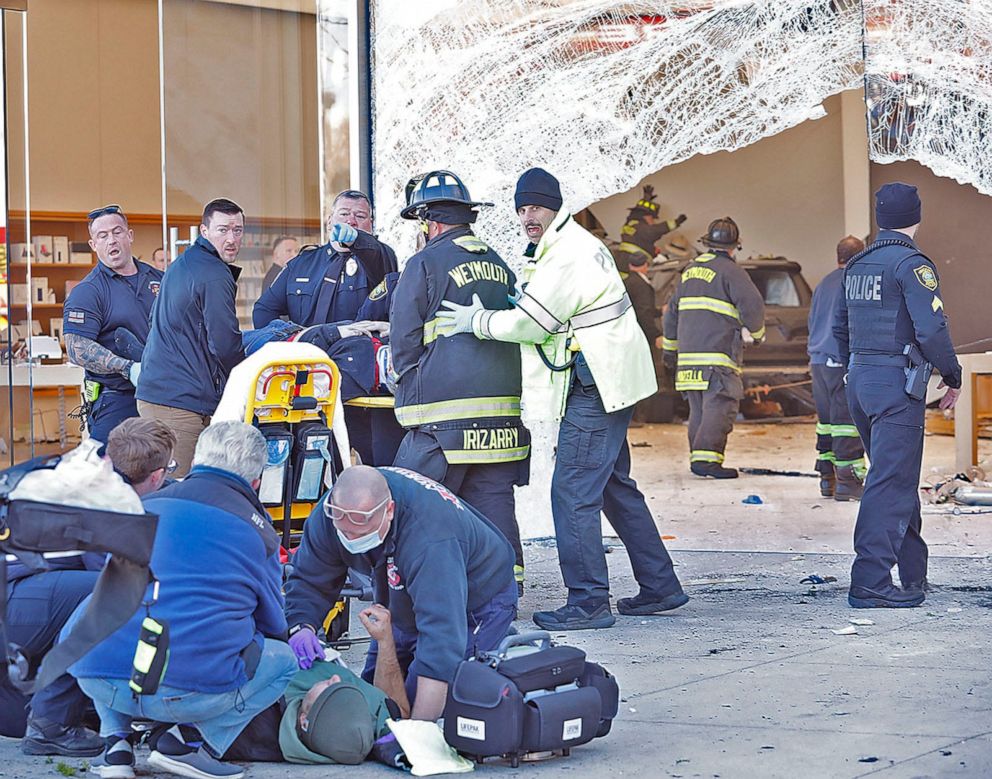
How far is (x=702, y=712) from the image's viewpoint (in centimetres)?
464

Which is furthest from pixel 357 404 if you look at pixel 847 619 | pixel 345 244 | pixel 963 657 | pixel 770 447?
pixel 770 447

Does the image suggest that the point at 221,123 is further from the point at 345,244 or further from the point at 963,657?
the point at 963,657

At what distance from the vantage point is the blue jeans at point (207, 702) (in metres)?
4.00

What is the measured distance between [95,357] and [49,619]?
2.79 meters

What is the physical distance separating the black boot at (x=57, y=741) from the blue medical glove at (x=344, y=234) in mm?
2850

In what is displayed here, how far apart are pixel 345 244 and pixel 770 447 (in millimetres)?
7468

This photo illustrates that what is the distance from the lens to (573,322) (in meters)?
5.98

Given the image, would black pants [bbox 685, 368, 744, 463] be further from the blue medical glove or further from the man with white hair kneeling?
the man with white hair kneeling

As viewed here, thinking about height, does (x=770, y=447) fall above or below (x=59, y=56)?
below

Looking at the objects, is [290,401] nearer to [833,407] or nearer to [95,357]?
[95,357]

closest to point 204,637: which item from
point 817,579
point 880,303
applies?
point 880,303

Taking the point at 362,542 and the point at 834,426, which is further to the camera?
the point at 834,426

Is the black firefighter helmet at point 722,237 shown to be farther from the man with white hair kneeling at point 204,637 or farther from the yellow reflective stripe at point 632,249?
the man with white hair kneeling at point 204,637

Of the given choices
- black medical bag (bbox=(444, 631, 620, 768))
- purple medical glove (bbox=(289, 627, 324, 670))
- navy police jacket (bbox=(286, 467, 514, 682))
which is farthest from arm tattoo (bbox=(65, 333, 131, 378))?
black medical bag (bbox=(444, 631, 620, 768))
